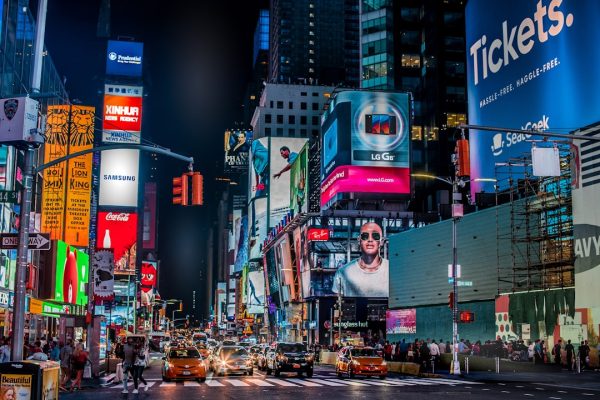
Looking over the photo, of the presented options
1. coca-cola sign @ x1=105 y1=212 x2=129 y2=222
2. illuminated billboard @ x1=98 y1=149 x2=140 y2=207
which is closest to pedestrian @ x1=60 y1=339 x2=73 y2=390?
coca-cola sign @ x1=105 y1=212 x2=129 y2=222

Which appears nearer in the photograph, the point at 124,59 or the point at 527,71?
the point at 527,71

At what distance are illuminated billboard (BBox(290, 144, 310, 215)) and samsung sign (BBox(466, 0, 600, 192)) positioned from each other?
5955 cm

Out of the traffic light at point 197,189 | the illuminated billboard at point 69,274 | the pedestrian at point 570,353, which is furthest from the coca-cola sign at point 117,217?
the traffic light at point 197,189

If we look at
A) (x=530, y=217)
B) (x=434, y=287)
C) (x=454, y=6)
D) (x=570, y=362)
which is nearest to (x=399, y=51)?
(x=454, y=6)

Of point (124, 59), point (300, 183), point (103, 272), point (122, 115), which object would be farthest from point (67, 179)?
point (124, 59)

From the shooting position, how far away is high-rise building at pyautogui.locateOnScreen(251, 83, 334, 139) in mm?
186625

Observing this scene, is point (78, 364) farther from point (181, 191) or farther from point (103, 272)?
point (181, 191)

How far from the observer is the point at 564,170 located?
46.9 m

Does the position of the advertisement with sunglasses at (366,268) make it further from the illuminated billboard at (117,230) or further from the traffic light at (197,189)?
the traffic light at (197,189)

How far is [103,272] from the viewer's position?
1464 inches

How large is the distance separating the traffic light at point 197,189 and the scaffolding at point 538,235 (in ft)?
101

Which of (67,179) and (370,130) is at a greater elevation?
(370,130)

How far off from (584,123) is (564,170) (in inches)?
146

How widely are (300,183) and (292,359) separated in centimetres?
9025
